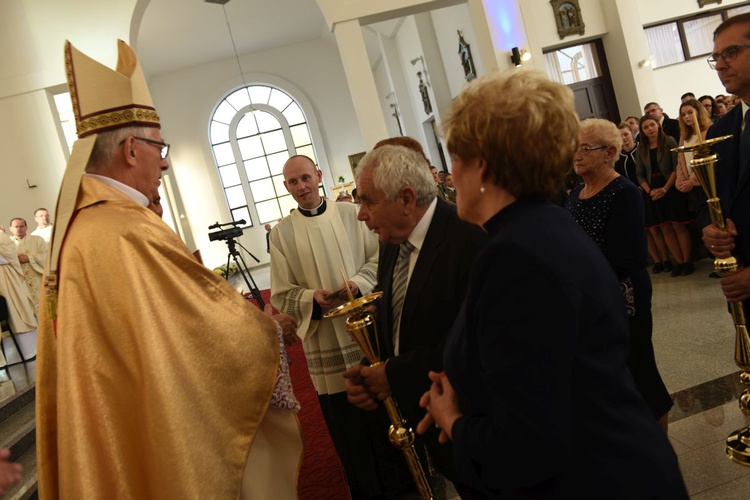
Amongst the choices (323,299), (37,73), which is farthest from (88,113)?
(37,73)

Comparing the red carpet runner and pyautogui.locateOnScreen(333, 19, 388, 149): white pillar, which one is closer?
the red carpet runner

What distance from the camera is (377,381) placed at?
1870 mm

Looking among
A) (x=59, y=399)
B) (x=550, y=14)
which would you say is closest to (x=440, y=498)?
(x=59, y=399)

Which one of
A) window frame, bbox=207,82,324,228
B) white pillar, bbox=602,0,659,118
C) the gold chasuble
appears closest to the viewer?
the gold chasuble

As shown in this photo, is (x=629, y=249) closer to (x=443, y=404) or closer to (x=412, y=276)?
(x=412, y=276)

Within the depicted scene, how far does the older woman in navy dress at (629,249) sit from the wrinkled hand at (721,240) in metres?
0.35

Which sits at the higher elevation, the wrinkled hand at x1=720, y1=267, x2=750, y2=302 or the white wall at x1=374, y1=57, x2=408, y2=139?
the white wall at x1=374, y1=57, x2=408, y2=139

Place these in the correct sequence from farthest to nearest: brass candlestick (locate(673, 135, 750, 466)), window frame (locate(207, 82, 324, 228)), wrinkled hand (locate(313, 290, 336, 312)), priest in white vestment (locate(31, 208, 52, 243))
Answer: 1. window frame (locate(207, 82, 324, 228))
2. priest in white vestment (locate(31, 208, 52, 243))
3. wrinkled hand (locate(313, 290, 336, 312))
4. brass candlestick (locate(673, 135, 750, 466))

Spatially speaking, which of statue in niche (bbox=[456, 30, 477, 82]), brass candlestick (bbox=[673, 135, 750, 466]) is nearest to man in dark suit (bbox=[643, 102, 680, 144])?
statue in niche (bbox=[456, 30, 477, 82])

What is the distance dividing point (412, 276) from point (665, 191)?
18.3 feet

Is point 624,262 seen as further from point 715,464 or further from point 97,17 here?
point 97,17

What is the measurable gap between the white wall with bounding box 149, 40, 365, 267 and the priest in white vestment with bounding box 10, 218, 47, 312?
404 inches

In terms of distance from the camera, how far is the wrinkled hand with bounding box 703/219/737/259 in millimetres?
2285

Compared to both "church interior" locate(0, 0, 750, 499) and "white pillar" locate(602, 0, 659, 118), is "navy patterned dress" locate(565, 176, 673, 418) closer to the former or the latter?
"church interior" locate(0, 0, 750, 499)
